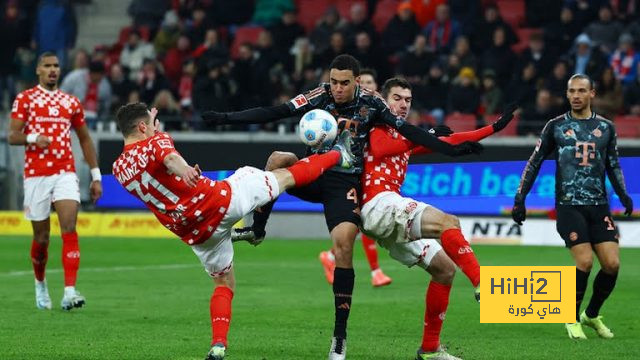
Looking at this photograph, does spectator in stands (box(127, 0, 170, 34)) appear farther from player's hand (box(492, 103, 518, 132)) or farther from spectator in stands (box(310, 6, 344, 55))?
player's hand (box(492, 103, 518, 132))

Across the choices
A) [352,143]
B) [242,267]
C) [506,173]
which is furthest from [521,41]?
[352,143]

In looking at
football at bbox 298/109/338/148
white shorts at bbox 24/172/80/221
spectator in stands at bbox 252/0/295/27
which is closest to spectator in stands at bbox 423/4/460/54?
spectator in stands at bbox 252/0/295/27

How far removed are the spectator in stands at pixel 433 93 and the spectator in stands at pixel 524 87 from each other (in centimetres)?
110

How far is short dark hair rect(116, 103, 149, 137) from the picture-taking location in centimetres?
953

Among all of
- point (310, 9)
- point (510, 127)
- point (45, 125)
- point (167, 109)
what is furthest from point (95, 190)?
point (310, 9)

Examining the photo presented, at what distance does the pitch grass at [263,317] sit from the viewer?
10.5m

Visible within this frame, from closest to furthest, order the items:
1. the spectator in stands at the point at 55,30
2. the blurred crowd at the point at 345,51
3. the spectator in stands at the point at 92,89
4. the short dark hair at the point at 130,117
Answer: the short dark hair at the point at 130,117, the blurred crowd at the point at 345,51, the spectator in stands at the point at 92,89, the spectator in stands at the point at 55,30

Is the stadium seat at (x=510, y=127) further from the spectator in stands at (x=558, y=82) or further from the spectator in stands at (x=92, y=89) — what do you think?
the spectator in stands at (x=92, y=89)

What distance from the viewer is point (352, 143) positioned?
1038 centimetres

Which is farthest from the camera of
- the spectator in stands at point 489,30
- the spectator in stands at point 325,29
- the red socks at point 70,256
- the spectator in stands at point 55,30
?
the spectator in stands at point 55,30

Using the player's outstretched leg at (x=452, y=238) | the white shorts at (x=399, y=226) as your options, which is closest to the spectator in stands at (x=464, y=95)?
the white shorts at (x=399, y=226)

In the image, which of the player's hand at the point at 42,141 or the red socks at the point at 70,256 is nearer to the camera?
the red socks at the point at 70,256

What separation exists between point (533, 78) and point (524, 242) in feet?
9.96

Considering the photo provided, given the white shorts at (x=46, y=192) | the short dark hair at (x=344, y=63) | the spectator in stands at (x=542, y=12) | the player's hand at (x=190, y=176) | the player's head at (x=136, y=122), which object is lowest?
the white shorts at (x=46, y=192)
